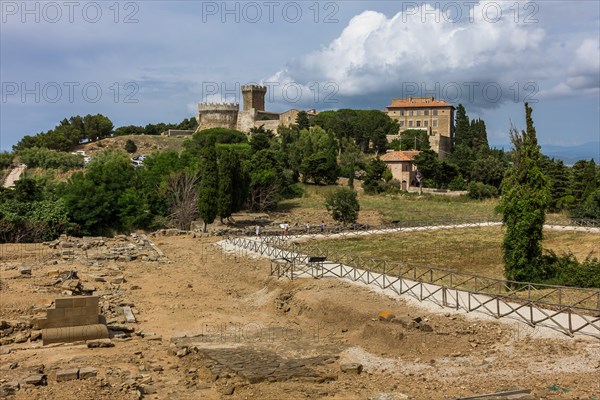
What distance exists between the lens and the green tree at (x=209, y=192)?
43219mm

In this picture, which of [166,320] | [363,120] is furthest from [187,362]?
[363,120]

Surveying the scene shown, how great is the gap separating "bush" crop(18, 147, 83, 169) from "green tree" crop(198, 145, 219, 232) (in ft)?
135

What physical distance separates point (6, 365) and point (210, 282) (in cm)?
1347

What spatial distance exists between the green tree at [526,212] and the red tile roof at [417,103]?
263 feet

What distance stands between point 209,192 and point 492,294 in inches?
1140

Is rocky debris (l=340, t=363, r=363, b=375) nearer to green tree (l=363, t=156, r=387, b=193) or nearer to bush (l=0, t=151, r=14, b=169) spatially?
green tree (l=363, t=156, r=387, b=193)

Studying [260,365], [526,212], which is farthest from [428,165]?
[260,365]

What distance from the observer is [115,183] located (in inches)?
1809

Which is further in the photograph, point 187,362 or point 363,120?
point 363,120

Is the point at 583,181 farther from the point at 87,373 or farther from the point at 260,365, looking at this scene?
the point at 87,373

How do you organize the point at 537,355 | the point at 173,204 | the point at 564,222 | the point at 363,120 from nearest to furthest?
1. the point at 537,355
2. the point at 564,222
3. the point at 173,204
4. the point at 363,120

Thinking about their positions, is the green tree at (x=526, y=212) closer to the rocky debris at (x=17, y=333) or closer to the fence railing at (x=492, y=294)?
the fence railing at (x=492, y=294)

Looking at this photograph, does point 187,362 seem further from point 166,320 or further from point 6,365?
point 166,320

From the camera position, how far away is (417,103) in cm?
10362
